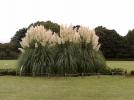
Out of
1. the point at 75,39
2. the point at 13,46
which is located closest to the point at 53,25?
the point at 13,46

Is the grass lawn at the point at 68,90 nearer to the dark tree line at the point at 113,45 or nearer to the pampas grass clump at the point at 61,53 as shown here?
the pampas grass clump at the point at 61,53

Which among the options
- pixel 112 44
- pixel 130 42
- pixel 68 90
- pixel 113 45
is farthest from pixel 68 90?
pixel 130 42

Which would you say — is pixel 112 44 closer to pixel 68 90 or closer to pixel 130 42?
pixel 130 42

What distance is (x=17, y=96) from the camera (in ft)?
35.3

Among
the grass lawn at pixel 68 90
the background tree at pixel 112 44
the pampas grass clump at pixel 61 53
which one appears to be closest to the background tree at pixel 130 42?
the background tree at pixel 112 44

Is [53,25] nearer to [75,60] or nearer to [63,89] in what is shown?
[75,60]

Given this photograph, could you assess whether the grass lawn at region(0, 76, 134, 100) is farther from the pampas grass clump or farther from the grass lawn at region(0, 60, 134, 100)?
the pampas grass clump

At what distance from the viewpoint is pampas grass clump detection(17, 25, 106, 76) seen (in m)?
16.9

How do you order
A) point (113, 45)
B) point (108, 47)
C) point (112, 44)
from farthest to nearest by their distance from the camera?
point (113, 45)
point (112, 44)
point (108, 47)

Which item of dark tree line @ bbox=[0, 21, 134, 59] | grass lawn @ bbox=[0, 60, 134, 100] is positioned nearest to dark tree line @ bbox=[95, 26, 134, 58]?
dark tree line @ bbox=[0, 21, 134, 59]

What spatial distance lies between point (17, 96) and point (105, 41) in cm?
3687

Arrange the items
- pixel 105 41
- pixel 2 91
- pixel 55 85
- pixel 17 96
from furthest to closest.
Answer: pixel 105 41 < pixel 55 85 < pixel 2 91 < pixel 17 96

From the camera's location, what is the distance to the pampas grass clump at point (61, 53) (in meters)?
16.9

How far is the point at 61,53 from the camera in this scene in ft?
56.6
